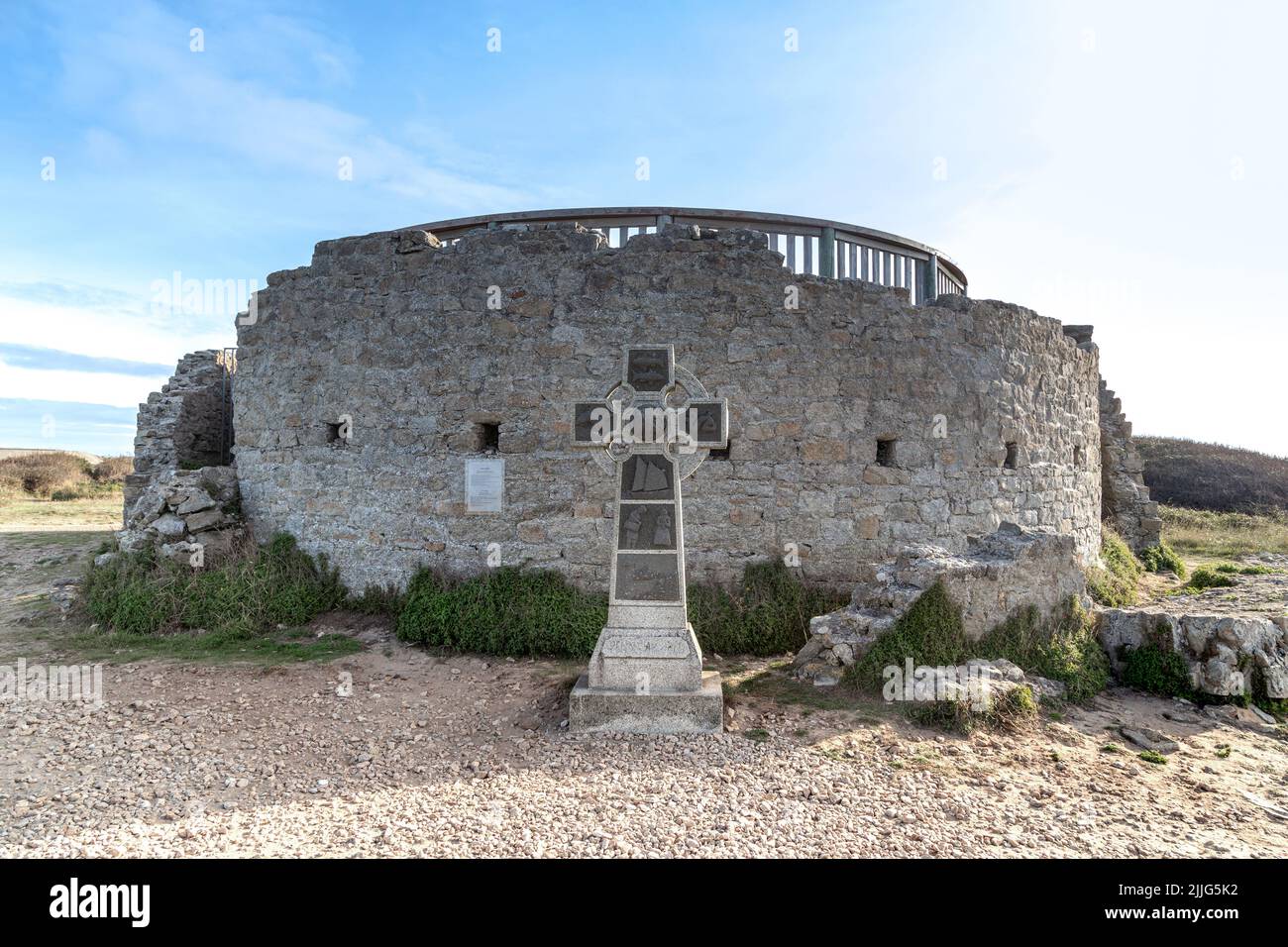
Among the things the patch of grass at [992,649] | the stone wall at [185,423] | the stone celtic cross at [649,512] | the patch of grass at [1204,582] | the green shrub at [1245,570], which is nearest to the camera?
the stone celtic cross at [649,512]

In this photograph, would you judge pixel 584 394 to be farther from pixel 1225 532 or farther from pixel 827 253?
pixel 1225 532

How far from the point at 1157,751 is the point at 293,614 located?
777cm

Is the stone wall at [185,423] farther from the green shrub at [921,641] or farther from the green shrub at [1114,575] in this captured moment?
the green shrub at [1114,575]

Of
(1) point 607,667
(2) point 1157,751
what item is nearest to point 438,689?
(1) point 607,667

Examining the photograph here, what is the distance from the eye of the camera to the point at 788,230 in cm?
805

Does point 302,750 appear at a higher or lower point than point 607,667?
lower

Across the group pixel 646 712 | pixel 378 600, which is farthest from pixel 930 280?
pixel 378 600

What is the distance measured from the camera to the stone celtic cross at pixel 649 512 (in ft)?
16.0

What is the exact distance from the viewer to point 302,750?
14.6 feet

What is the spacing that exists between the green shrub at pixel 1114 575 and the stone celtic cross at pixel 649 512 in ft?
17.1

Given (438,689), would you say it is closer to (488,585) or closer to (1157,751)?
(488,585)

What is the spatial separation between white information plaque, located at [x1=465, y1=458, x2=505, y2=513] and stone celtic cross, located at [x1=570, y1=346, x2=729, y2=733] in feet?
6.92

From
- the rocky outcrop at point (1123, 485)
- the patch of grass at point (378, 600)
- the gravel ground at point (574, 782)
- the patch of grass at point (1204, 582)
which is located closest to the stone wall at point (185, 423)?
the patch of grass at point (378, 600)

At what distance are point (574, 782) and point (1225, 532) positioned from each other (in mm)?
18172
